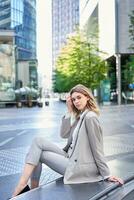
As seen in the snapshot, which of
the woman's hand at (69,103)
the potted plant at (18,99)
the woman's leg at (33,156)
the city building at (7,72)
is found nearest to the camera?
the woman's leg at (33,156)

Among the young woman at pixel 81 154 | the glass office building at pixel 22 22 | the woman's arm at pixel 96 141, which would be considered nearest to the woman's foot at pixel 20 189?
the young woman at pixel 81 154

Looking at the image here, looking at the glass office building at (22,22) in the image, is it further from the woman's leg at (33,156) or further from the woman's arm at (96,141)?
the woman's arm at (96,141)

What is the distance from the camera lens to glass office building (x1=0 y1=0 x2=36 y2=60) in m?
95.9

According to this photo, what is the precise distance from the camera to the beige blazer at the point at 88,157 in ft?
16.9

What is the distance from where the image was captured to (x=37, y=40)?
123 m

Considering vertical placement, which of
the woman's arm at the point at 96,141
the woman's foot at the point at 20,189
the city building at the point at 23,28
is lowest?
the woman's foot at the point at 20,189

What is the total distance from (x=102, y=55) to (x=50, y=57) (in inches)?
4541

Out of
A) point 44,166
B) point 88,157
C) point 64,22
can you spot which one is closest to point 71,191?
point 88,157

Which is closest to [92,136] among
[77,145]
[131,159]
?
[77,145]

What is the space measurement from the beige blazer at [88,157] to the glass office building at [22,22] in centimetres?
8297

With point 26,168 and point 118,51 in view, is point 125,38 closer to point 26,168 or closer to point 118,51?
point 118,51

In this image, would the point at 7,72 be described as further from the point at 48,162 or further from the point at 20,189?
the point at 20,189

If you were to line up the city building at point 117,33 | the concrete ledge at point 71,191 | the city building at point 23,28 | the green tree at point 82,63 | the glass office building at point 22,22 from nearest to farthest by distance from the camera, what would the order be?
the concrete ledge at point 71,191 → the green tree at point 82,63 → the city building at point 117,33 → the city building at point 23,28 → the glass office building at point 22,22

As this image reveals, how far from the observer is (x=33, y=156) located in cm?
546
